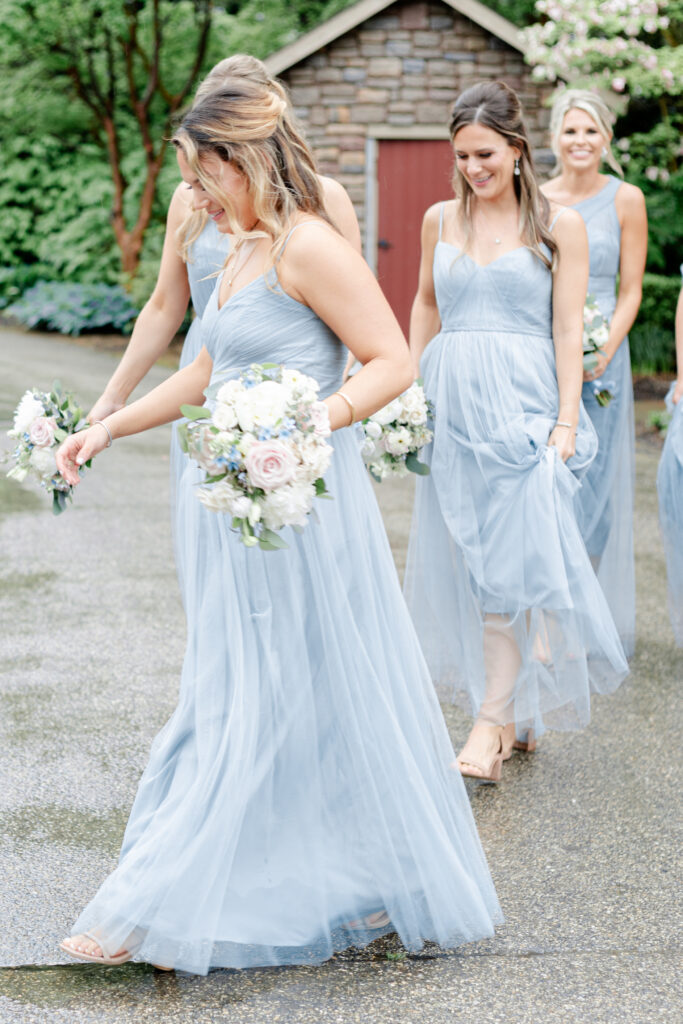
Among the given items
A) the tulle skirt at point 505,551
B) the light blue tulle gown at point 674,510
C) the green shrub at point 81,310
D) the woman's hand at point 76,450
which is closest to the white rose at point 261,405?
the woman's hand at point 76,450

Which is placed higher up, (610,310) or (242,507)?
(242,507)

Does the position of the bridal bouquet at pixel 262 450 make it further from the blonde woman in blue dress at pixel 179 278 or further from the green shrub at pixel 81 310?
the green shrub at pixel 81 310

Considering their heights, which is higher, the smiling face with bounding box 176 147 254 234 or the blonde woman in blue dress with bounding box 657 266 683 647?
the smiling face with bounding box 176 147 254 234

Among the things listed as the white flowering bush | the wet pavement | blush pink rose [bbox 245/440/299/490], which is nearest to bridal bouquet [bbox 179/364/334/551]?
blush pink rose [bbox 245/440/299/490]

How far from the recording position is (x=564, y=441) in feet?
13.9

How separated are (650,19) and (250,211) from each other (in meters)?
10.5

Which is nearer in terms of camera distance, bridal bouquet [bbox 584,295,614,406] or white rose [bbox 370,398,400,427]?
white rose [bbox 370,398,400,427]

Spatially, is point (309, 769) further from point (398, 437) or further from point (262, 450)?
point (398, 437)

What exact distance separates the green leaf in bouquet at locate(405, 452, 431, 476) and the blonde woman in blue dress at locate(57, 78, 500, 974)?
829mm

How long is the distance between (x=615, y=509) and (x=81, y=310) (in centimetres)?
A: 1415

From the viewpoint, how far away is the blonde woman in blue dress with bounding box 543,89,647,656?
5.45 m

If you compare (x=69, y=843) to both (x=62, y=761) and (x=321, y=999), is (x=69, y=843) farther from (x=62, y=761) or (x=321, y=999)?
(x=321, y=999)

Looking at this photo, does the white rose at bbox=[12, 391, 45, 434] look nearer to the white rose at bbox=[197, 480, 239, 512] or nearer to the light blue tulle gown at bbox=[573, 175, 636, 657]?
the white rose at bbox=[197, 480, 239, 512]

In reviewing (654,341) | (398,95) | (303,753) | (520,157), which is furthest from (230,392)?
(398,95)
